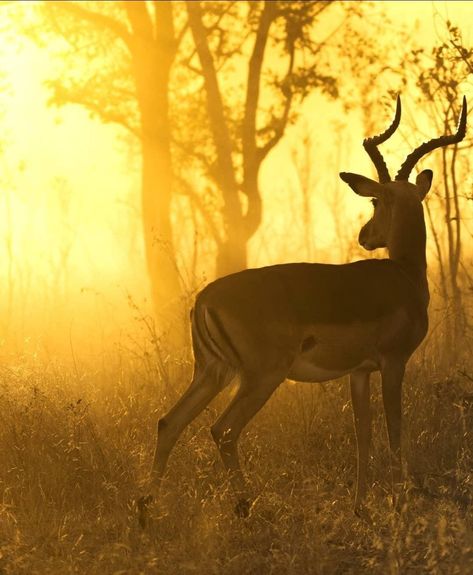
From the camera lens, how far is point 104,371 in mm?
10805

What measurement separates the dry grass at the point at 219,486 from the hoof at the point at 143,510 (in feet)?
0.21

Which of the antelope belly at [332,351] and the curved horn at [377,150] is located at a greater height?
the curved horn at [377,150]

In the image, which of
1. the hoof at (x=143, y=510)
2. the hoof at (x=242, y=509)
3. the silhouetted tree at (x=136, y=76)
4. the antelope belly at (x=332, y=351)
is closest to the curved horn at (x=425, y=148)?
the antelope belly at (x=332, y=351)

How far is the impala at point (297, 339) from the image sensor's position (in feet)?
21.4

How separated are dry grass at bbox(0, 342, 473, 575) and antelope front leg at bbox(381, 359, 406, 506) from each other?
0.19 m

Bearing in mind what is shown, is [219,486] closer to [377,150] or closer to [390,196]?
[390,196]

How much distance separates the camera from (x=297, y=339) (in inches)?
260

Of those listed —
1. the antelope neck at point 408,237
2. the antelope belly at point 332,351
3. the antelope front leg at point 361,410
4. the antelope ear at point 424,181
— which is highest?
the antelope ear at point 424,181

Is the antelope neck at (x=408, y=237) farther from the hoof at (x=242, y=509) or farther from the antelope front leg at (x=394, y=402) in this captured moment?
the hoof at (x=242, y=509)

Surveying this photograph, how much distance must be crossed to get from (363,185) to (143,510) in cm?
283

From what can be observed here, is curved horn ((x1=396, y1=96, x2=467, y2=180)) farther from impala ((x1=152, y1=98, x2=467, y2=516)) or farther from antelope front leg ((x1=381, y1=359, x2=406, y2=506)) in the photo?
antelope front leg ((x1=381, y1=359, x2=406, y2=506))

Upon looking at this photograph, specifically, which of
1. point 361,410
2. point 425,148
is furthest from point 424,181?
point 361,410

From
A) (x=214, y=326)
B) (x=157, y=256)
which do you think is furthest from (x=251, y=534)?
(x=157, y=256)

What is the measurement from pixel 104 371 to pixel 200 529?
4.89 meters
